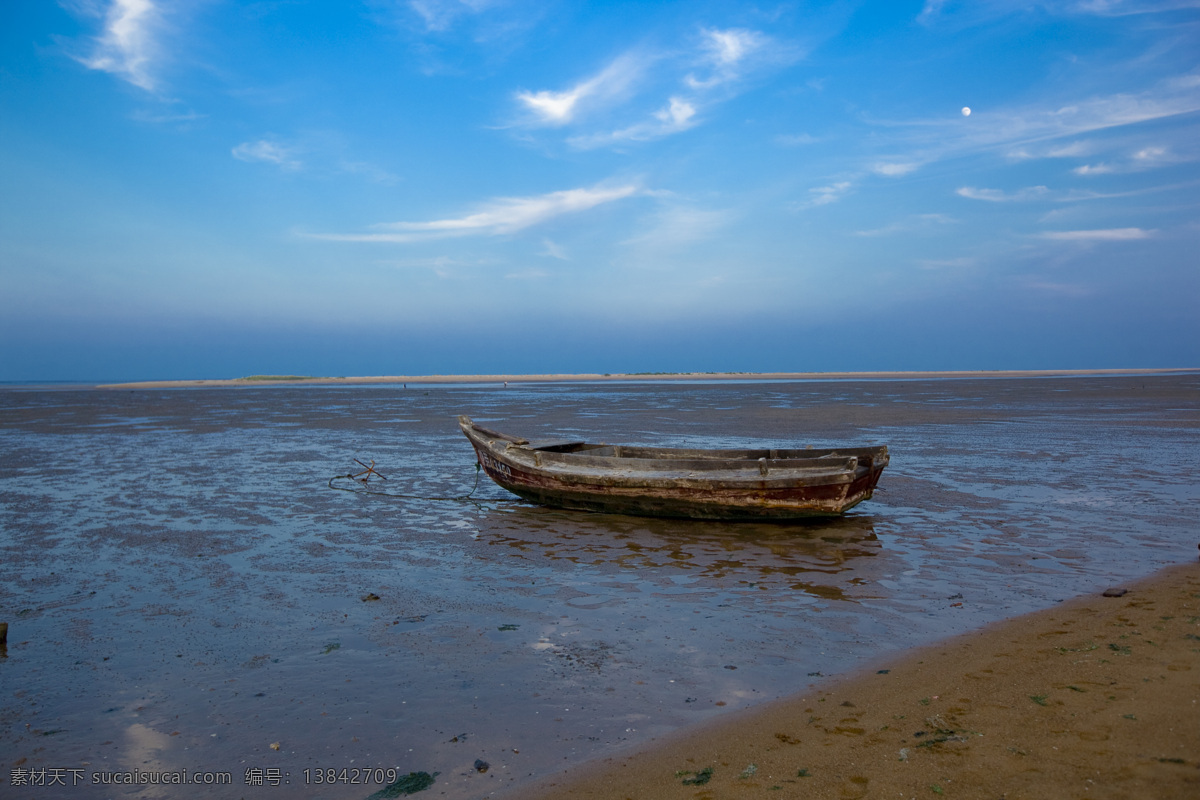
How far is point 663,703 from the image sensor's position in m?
5.23

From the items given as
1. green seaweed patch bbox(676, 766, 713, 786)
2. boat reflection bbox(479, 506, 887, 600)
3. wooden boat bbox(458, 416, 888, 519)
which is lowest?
boat reflection bbox(479, 506, 887, 600)

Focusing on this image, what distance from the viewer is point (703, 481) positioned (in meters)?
11.5

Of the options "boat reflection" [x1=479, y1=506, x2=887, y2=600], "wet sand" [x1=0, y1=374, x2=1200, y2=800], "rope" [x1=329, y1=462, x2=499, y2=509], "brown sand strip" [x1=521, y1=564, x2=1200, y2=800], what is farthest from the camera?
"rope" [x1=329, y1=462, x2=499, y2=509]

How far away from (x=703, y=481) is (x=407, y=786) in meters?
7.92

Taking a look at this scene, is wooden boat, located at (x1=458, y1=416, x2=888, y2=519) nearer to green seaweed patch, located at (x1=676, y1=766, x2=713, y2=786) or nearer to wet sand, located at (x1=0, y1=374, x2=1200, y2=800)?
wet sand, located at (x1=0, y1=374, x2=1200, y2=800)

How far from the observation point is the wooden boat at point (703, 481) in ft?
37.0

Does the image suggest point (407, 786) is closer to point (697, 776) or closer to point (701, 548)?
point (697, 776)

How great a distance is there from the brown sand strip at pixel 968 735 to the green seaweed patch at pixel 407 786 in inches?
23.8

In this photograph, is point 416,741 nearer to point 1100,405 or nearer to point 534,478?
point 534,478

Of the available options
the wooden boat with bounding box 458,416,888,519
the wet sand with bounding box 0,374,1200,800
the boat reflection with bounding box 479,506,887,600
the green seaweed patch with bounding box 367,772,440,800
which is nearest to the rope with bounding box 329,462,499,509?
the wet sand with bounding box 0,374,1200,800

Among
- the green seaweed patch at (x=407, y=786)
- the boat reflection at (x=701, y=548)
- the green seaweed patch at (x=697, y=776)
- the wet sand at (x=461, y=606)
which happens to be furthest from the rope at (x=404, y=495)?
the green seaweed patch at (x=697, y=776)

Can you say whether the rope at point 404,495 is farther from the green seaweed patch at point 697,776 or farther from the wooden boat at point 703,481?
the green seaweed patch at point 697,776

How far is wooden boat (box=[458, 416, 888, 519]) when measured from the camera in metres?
11.3

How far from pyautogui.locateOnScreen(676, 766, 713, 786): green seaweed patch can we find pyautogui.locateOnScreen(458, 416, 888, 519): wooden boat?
24.1ft
